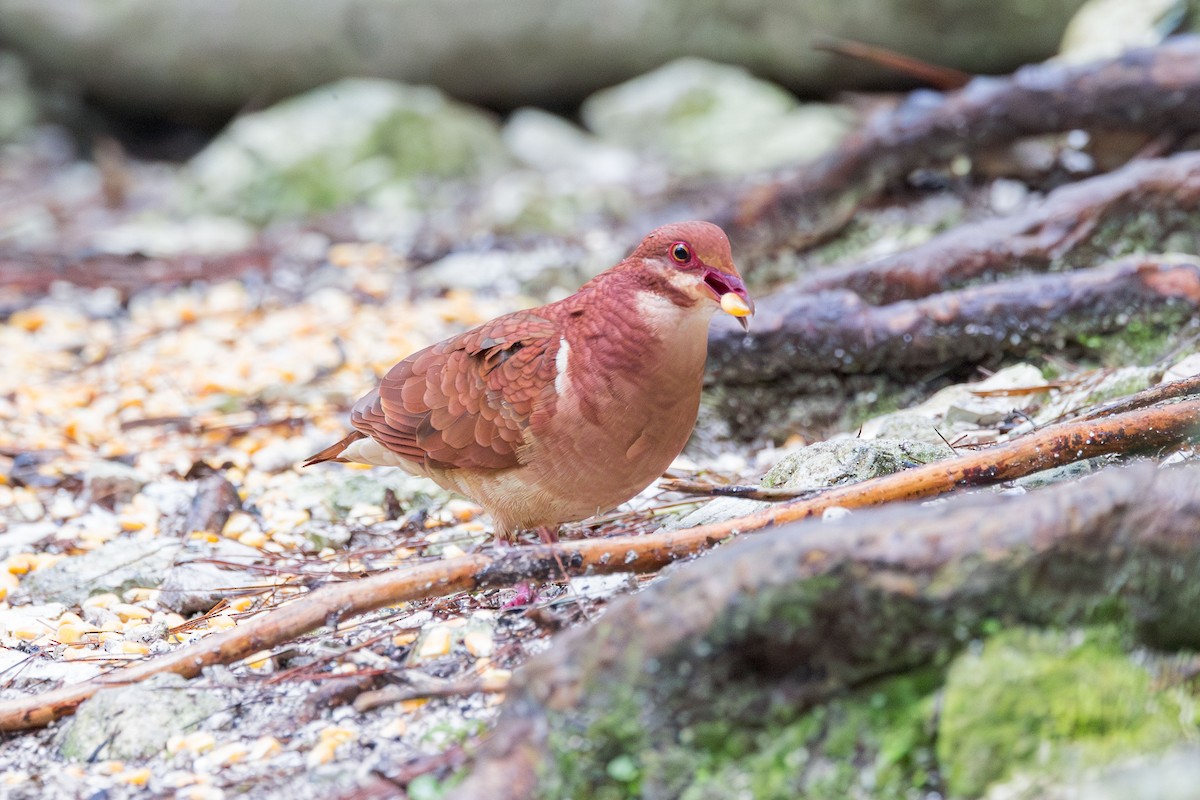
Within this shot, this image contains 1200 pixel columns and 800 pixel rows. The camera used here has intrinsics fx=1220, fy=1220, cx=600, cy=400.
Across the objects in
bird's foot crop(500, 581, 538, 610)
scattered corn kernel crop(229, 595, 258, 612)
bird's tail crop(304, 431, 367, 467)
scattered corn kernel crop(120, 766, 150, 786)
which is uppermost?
scattered corn kernel crop(120, 766, 150, 786)

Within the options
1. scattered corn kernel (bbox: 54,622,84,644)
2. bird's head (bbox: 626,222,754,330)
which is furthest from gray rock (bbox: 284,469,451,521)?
bird's head (bbox: 626,222,754,330)

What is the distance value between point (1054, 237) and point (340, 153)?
18.4ft

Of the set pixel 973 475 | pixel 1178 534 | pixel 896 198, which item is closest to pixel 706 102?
pixel 896 198

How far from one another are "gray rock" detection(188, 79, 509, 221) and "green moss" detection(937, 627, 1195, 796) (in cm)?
689

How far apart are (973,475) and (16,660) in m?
2.29

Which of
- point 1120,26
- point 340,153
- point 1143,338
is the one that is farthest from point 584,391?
point 340,153

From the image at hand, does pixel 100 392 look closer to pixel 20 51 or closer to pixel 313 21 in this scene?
pixel 313 21

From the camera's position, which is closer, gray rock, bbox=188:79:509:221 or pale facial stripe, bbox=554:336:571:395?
pale facial stripe, bbox=554:336:571:395

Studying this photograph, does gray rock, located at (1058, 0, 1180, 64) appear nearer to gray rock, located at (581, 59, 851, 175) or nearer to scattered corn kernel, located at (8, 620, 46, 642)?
gray rock, located at (581, 59, 851, 175)

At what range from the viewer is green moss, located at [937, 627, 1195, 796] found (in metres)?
1.89

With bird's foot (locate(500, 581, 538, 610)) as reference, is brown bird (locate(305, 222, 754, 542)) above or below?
above

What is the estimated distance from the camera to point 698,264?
9.41ft

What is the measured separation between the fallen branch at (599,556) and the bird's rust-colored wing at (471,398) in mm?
633

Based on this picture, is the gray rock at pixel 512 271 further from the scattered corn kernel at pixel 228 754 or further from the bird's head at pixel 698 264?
the scattered corn kernel at pixel 228 754
